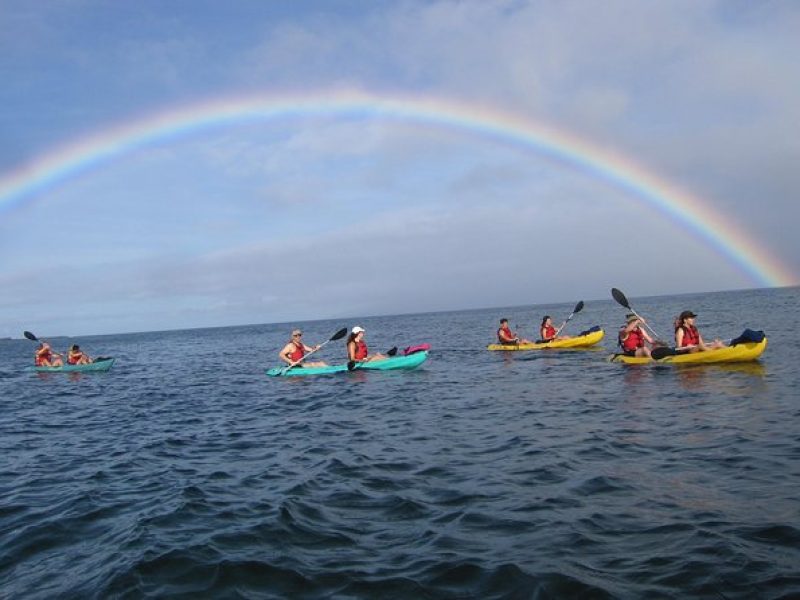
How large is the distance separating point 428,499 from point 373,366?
16689 millimetres

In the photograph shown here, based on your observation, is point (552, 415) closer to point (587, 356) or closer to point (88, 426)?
point (88, 426)

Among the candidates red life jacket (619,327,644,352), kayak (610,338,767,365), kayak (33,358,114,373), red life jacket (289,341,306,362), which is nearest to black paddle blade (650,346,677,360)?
kayak (610,338,767,365)

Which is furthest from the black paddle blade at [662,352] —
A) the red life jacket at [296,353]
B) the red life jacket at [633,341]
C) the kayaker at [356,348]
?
the red life jacket at [296,353]

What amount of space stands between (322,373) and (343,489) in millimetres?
16105

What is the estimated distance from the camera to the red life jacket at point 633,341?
2255 cm

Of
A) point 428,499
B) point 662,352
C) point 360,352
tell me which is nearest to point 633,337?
point 662,352

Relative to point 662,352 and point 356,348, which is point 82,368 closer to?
point 356,348

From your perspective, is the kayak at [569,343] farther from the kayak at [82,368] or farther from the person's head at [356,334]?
the kayak at [82,368]

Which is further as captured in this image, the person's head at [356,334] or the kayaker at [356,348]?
the kayaker at [356,348]

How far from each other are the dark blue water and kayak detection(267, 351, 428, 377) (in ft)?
23.4

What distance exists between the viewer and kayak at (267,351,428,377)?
24.4 m

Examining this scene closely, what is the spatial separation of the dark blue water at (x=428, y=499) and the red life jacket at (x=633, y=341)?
5410mm

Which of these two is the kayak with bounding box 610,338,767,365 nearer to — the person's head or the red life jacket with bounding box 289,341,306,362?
the person's head

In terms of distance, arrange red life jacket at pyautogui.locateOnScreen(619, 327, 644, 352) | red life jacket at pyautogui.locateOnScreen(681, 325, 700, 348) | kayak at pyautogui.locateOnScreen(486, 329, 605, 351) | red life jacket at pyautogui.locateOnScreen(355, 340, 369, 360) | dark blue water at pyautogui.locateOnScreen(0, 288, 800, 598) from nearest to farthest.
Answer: dark blue water at pyautogui.locateOnScreen(0, 288, 800, 598)
red life jacket at pyautogui.locateOnScreen(681, 325, 700, 348)
red life jacket at pyautogui.locateOnScreen(619, 327, 644, 352)
red life jacket at pyautogui.locateOnScreen(355, 340, 369, 360)
kayak at pyautogui.locateOnScreen(486, 329, 605, 351)
